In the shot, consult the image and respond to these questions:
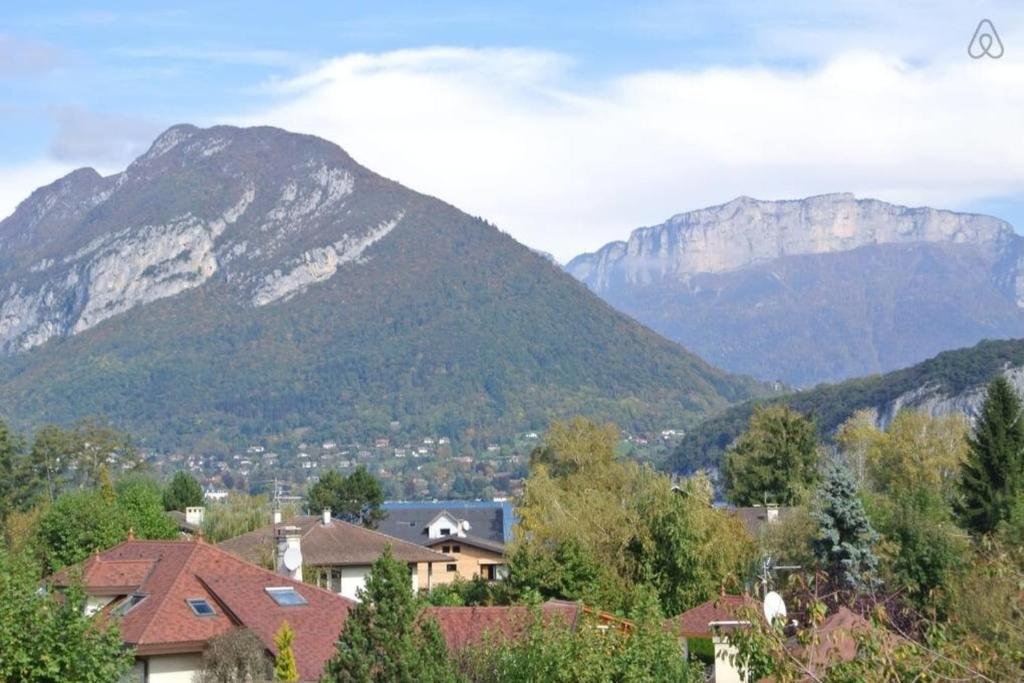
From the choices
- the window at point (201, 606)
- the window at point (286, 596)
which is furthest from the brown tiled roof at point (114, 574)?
the window at point (286, 596)

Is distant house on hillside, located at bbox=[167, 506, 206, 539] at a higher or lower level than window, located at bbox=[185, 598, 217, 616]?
higher

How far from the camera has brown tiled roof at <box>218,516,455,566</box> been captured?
5338cm

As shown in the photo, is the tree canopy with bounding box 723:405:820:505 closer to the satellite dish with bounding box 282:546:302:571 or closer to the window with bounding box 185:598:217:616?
the satellite dish with bounding box 282:546:302:571

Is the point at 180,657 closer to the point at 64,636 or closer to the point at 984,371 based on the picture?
the point at 64,636

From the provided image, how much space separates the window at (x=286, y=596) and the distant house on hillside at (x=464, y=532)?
30.3 meters

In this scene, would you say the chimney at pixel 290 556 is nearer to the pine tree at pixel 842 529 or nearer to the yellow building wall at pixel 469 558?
the pine tree at pixel 842 529

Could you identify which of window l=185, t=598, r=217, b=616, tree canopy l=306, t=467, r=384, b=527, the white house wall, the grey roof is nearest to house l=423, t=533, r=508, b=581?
the grey roof

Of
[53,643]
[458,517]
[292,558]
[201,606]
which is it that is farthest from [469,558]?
[53,643]

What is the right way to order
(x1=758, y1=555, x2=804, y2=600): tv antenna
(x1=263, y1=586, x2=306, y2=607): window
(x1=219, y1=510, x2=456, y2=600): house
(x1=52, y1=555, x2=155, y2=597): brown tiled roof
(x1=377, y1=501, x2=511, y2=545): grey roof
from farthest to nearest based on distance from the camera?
(x1=377, y1=501, x2=511, y2=545): grey roof → (x1=219, y1=510, x2=456, y2=600): house → (x1=52, y1=555, x2=155, y2=597): brown tiled roof → (x1=263, y1=586, x2=306, y2=607): window → (x1=758, y1=555, x2=804, y2=600): tv antenna

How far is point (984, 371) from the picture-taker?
161 meters

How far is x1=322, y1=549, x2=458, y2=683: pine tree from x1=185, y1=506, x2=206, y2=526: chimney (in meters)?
48.0

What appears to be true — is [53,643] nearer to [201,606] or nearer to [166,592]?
[201,606]

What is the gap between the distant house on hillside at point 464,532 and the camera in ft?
249

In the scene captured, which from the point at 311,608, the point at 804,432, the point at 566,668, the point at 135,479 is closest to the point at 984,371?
the point at 804,432
